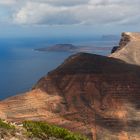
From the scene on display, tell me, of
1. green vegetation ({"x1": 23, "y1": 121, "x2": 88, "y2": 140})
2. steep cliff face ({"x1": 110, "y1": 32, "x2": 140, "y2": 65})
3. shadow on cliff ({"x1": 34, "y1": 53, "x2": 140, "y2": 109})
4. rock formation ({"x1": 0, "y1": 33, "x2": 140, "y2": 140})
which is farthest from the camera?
steep cliff face ({"x1": 110, "y1": 32, "x2": 140, "y2": 65})

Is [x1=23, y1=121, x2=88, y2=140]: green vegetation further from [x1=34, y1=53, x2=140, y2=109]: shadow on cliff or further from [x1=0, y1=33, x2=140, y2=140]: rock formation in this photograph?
[x1=34, y1=53, x2=140, y2=109]: shadow on cliff

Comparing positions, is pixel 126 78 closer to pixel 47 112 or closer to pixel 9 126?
pixel 47 112

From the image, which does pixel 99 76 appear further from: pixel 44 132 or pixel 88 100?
A: pixel 44 132

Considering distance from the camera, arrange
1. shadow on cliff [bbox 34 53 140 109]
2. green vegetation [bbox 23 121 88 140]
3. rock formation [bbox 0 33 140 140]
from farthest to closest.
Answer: shadow on cliff [bbox 34 53 140 109] → rock formation [bbox 0 33 140 140] → green vegetation [bbox 23 121 88 140]

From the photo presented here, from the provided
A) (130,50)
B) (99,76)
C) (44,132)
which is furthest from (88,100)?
(44,132)

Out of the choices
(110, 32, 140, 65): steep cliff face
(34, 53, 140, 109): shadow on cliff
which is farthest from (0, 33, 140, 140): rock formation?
(110, 32, 140, 65): steep cliff face

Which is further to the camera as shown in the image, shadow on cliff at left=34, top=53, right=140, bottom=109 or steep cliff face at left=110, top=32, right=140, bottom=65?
steep cliff face at left=110, top=32, right=140, bottom=65

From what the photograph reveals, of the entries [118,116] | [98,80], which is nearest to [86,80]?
[98,80]
